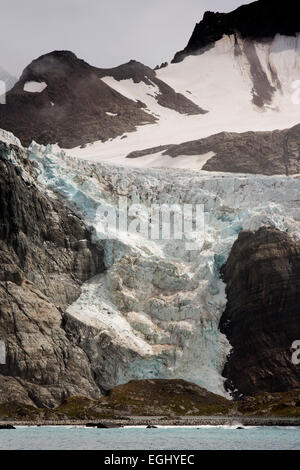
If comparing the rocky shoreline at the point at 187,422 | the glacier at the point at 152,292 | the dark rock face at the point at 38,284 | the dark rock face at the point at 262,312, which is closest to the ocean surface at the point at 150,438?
the rocky shoreline at the point at 187,422

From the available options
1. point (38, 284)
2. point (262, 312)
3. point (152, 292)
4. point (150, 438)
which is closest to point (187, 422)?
point (150, 438)

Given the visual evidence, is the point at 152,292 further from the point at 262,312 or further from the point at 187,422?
the point at 187,422

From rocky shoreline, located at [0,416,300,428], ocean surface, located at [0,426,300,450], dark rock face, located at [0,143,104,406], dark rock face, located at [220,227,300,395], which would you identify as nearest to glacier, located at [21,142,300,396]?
dark rock face, located at [220,227,300,395]
